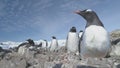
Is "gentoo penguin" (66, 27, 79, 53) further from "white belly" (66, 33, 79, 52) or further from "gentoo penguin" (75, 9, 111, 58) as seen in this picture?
"gentoo penguin" (75, 9, 111, 58)

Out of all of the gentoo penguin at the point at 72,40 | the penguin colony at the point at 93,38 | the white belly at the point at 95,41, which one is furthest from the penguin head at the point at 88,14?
the gentoo penguin at the point at 72,40

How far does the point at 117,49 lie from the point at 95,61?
2685 millimetres

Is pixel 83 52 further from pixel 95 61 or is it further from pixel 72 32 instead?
pixel 72 32

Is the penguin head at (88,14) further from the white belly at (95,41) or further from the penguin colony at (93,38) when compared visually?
the white belly at (95,41)

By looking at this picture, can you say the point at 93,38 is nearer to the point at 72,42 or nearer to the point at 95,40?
the point at 95,40

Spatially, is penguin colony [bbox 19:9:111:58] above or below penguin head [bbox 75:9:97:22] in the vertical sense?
below

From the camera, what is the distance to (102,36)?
6.25 metres

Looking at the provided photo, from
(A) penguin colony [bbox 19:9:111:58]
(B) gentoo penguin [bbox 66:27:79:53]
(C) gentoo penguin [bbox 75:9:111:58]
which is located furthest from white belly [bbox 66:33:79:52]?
(C) gentoo penguin [bbox 75:9:111:58]

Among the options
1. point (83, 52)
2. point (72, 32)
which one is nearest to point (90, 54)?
point (83, 52)

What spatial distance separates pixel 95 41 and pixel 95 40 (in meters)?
0.03

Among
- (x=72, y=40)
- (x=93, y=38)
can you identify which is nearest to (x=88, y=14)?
(x=93, y=38)

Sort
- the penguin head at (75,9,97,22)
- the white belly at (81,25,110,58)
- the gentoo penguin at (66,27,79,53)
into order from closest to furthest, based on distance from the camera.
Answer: the white belly at (81,25,110,58) < the penguin head at (75,9,97,22) < the gentoo penguin at (66,27,79,53)

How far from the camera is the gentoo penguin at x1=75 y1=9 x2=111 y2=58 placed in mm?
6266

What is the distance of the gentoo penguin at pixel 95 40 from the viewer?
6266 mm
